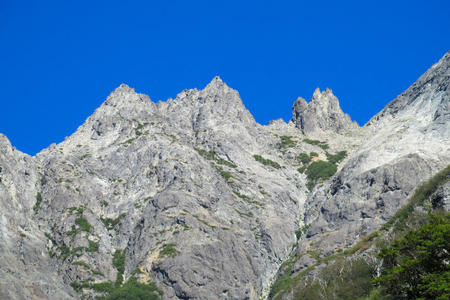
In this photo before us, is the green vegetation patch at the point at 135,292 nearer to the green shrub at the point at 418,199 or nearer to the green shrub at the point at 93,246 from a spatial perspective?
the green shrub at the point at 93,246

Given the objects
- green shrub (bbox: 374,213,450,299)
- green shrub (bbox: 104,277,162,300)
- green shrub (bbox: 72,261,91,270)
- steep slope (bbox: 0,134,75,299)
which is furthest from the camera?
green shrub (bbox: 72,261,91,270)

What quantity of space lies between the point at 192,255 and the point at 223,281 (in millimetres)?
12113

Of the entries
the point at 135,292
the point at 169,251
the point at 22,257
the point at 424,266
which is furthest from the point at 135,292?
the point at 424,266

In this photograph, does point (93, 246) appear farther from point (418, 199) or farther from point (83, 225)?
point (418, 199)

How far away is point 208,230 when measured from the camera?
192 m

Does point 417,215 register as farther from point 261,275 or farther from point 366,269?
point 261,275

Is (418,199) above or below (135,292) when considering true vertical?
above

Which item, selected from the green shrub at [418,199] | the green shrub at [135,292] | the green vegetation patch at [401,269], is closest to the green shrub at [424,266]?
the green vegetation patch at [401,269]

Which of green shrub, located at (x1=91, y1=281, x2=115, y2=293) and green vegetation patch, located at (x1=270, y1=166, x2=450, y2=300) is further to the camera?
green shrub, located at (x1=91, y1=281, x2=115, y2=293)

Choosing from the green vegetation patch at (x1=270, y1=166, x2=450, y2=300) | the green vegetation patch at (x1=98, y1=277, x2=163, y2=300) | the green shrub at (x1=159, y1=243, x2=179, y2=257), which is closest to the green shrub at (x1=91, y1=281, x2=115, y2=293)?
the green vegetation patch at (x1=98, y1=277, x2=163, y2=300)

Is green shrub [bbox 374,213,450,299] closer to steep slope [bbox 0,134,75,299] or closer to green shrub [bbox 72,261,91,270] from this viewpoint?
steep slope [bbox 0,134,75,299]

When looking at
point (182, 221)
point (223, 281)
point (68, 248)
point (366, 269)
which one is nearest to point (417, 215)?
point (366, 269)

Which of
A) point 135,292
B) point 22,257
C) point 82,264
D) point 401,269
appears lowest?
point 401,269

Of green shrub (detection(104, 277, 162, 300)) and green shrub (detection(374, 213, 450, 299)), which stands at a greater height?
green shrub (detection(104, 277, 162, 300))
